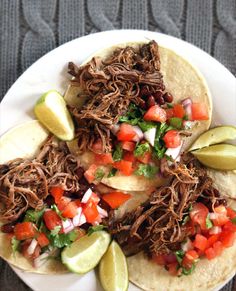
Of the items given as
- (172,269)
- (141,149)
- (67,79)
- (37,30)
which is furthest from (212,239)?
(37,30)

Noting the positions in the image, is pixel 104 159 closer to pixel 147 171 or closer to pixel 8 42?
pixel 147 171

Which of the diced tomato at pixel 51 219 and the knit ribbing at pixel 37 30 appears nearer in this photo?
the diced tomato at pixel 51 219

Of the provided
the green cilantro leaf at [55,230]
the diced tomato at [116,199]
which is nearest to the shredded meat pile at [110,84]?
the diced tomato at [116,199]

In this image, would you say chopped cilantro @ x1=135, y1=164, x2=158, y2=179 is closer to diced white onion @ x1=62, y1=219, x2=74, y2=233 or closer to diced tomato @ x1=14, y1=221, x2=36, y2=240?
diced white onion @ x1=62, y1=219, x2=74, y2=233

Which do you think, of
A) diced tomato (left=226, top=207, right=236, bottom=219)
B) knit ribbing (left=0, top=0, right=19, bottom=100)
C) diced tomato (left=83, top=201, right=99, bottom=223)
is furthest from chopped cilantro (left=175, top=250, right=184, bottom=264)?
knit ribbing (left=0, top=0, right=19, bottom=100)

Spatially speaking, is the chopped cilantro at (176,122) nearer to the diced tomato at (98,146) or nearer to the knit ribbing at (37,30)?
the diced tomato at (98,146)

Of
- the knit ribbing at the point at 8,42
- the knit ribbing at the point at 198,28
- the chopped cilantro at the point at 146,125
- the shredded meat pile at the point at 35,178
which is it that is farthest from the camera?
the knit ribbing at the point at 198,28
